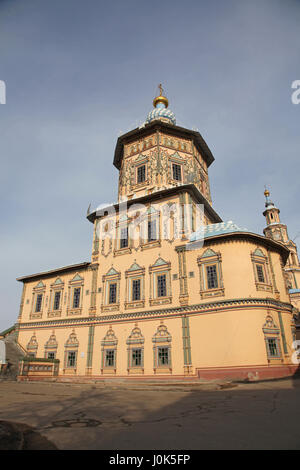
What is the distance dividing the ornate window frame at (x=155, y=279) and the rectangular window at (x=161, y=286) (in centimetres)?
21

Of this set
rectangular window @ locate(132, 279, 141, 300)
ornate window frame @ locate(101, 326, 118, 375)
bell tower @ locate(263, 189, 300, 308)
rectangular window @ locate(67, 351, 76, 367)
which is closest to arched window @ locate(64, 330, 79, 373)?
rectangular window @ locate(67, 351, 76, 367)

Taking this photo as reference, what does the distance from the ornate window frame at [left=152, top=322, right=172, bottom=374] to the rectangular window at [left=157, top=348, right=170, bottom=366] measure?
0.06m

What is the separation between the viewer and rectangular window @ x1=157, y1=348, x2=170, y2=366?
62.0 ft

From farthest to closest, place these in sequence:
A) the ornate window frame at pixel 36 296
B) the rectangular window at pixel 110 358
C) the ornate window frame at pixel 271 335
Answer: the ornate window frame at pixel 36 296
the rectangular window at pixel 110 358
the ornate window frame at pixel 271 335

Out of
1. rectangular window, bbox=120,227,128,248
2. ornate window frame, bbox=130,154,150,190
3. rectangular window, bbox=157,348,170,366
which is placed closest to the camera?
rectangular window, bbox=157,348,170,366

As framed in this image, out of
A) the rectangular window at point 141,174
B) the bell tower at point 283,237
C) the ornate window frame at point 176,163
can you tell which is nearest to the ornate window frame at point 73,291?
the rectangular window at point 141,174

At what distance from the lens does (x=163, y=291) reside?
20.6 meters

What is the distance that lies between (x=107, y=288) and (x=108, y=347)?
4275mm

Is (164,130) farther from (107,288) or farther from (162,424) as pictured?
(162,424)

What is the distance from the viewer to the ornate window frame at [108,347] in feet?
67.8

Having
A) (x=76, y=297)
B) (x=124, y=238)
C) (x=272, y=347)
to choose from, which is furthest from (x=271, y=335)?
(x=76, y=297)

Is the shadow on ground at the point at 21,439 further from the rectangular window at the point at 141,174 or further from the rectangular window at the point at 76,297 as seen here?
the rectangular window at the point at 141,174

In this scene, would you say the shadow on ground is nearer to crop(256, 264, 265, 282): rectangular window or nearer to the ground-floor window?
crop(256, 264, 265, 282): rectangular window

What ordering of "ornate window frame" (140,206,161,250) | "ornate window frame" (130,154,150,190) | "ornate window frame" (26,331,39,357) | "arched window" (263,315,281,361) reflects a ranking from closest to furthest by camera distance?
"arched window" (263,315,281,361) < "ornate window frame" (140,206,161,250) < "ornate window frame" (26,331,39,357) < "ornate window frame" (130,154,150,190)
